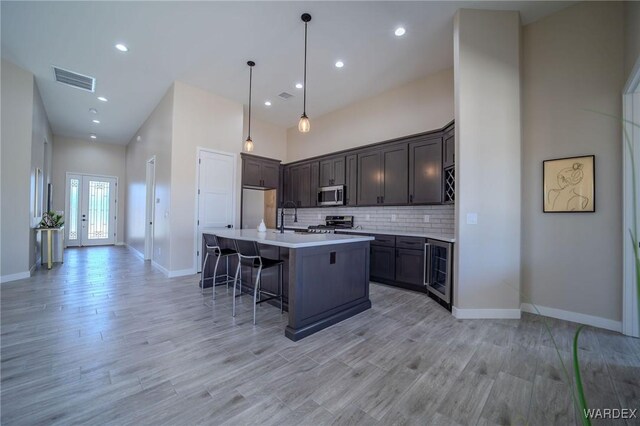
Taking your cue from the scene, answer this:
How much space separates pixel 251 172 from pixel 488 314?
5.01 meters

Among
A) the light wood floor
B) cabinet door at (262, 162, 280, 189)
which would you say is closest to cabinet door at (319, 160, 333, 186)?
cabinet door at (262, 162, 280, 189)

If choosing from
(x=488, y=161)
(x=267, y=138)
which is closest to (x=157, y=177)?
(x=267, y=138)

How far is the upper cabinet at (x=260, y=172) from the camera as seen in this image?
614 centimetres

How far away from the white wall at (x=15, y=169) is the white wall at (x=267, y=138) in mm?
3676

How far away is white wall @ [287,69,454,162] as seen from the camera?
182 inches

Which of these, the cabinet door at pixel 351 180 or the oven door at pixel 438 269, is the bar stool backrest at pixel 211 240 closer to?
the cabinet door at pixel 351 180

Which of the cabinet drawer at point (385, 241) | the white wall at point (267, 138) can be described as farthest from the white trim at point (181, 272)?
the cabinet drawer at point (385, 241)

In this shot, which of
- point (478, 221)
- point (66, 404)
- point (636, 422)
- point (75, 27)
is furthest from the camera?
point (75, 27)

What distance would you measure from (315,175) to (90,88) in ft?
15.1

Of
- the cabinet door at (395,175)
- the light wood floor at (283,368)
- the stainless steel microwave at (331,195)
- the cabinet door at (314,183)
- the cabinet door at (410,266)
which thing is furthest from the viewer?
the cabinet door at (314,183)

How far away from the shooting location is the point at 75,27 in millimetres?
3701

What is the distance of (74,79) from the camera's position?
198 inches

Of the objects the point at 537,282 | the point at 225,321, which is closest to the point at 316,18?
the point at 225,321

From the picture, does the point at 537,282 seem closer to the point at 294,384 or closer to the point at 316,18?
the point at 294,384
